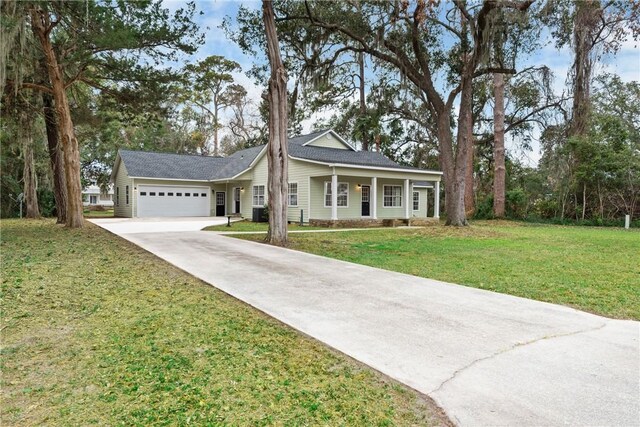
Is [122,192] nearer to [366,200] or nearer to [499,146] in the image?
[366,200]

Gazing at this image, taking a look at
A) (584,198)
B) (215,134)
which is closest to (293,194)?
(584,198)

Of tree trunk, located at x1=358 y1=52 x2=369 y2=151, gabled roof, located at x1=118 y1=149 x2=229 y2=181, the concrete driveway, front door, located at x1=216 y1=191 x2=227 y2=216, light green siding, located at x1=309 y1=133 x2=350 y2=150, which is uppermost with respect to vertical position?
tree trunk, located at x1=358 y1=52 x2=369 y2=151

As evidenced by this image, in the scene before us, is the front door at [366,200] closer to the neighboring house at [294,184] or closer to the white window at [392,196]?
the neighboring house at [294,184]

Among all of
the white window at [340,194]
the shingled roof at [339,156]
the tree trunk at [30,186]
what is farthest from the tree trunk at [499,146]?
the tree trunk at [30,186]

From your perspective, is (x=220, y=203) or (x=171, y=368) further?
(x=220, y=203)

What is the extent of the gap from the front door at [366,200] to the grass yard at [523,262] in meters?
7.36

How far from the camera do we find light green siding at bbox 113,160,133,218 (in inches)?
916

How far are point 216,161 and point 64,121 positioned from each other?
15.1 meters

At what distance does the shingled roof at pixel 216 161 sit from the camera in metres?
20.6

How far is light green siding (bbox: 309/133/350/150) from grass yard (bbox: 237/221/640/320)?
1090 cm

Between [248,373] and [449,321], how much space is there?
2255 millimetres

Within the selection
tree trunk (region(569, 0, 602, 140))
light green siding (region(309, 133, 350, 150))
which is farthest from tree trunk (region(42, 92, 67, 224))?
tree trunk (region(569, 0, 602, 140))

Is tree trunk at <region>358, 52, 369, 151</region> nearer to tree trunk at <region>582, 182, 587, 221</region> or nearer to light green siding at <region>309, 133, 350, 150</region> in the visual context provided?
light green siding at <region>309, 133, 350, 150</region>

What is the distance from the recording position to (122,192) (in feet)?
81.8
